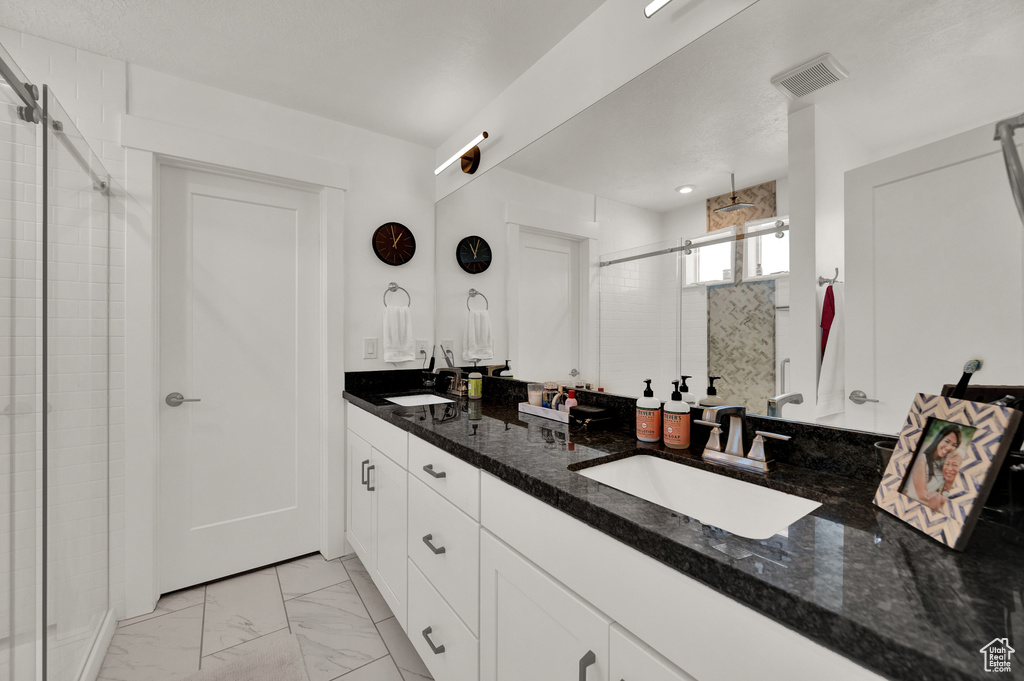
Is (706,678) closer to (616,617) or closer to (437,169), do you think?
(616,617)

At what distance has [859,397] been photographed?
958mm

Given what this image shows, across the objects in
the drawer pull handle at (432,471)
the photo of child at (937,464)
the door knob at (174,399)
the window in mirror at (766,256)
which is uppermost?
the window in mirror at (766,256)

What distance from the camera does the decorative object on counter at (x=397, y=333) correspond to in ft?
8.23

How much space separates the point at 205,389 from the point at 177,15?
1.59 m

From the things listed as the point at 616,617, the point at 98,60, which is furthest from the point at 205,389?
the point at 616,617

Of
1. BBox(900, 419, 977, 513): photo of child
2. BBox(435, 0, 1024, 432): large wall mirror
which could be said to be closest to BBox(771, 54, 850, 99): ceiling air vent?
BBox(435, 0, 1024, 432): large wall mirror

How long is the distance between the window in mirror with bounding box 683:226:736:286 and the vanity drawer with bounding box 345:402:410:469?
111cm

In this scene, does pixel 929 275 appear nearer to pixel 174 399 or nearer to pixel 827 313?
pixel 827 313

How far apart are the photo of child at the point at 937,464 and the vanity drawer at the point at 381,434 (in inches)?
53.9

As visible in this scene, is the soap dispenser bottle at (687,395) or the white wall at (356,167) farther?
the white wall at (356,167)

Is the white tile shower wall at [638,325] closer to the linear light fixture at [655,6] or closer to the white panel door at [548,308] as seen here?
the white panel door at [548,308]

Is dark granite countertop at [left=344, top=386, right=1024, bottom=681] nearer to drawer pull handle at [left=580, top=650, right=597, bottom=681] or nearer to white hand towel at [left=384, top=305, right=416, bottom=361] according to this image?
drawer pull handle at [left=580, top=650, right=597, bottom=681]

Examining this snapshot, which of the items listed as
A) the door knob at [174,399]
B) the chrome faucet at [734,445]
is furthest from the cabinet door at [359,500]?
the chrome faucet at [734,445]

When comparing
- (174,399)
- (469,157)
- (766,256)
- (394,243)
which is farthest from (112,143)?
(766,256)
